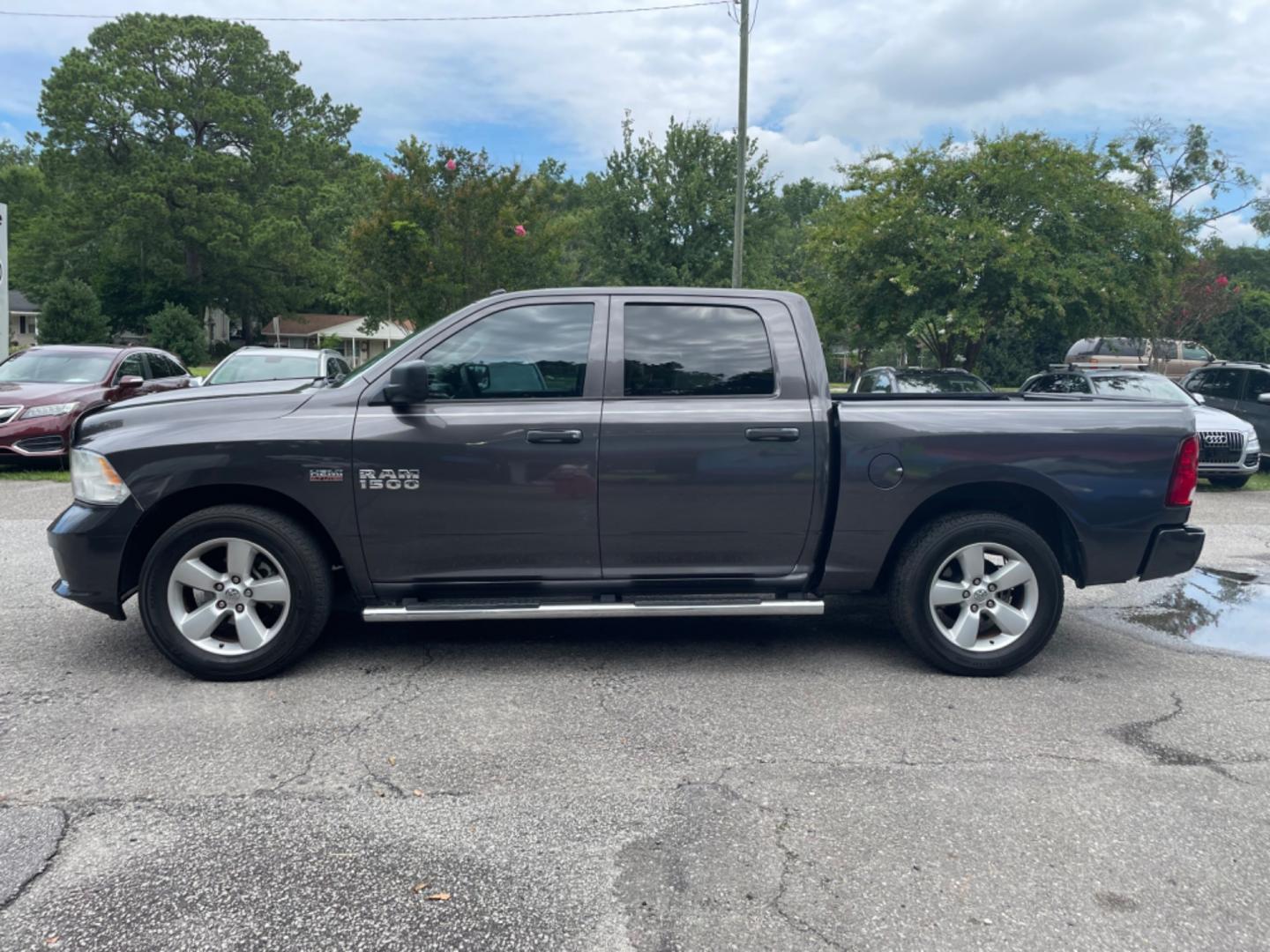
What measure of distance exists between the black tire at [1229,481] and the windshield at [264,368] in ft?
39.8

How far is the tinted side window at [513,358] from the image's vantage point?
4.48 metres

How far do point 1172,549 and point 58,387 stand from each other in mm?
11964

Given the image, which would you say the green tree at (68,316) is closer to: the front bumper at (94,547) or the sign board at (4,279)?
the sign board at (4,279)

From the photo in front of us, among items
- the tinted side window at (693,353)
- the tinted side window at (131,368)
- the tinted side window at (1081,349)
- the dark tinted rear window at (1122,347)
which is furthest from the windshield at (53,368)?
the tinted side window at (1081,349)

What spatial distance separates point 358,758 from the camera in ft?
11.7

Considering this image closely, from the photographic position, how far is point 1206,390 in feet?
45.4

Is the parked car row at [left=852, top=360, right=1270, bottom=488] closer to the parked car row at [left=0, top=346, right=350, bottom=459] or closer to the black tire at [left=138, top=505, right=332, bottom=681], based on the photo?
the parked car row at [left=0, top=346, right=350, bottom=459]

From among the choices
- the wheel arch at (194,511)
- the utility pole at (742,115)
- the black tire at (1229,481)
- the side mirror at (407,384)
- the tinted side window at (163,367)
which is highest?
the utility pole at (742,115)

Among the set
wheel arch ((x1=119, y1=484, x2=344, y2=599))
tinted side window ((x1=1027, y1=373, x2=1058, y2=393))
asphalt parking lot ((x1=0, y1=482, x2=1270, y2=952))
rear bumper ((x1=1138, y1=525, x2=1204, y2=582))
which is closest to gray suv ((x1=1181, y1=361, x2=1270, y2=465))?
tinted side window ((x1=1027, y1=373, x2=1058, y2=393))

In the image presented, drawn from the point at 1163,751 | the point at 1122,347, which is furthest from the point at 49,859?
the point at 1122,347

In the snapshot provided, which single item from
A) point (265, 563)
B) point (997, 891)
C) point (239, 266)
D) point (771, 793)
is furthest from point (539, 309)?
point (239, 266)

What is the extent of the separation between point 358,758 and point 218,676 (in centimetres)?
119

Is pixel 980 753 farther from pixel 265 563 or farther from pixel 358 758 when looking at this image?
pixel 265 563

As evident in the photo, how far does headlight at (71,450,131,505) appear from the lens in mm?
4230
